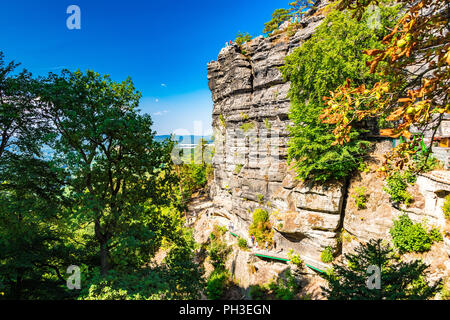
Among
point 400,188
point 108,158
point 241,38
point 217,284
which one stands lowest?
point 217,284

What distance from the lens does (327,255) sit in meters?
11.8

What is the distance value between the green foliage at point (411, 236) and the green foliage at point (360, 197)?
1929 mm

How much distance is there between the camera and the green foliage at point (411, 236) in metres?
8.07

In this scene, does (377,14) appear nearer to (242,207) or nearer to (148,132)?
(148,132)

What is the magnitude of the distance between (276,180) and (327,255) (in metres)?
6.77

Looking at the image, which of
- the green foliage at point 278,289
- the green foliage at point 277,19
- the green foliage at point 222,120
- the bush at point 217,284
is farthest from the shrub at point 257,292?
the green foliage at point 277,19

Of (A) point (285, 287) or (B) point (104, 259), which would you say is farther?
(A) point (285, 287)

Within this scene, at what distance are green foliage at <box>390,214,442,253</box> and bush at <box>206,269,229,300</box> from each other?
11519 millimetres

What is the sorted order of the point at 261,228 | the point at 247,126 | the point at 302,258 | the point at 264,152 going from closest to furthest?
the point at 302,258 < the point at 261,228 < the point at 264,152 < the point at 247,126

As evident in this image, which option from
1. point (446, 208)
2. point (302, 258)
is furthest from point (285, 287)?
point (446, 208)

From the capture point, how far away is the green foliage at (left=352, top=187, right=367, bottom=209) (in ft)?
36.3

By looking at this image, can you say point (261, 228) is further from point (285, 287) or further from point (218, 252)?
point (218, 252)

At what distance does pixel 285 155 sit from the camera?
659 inches
